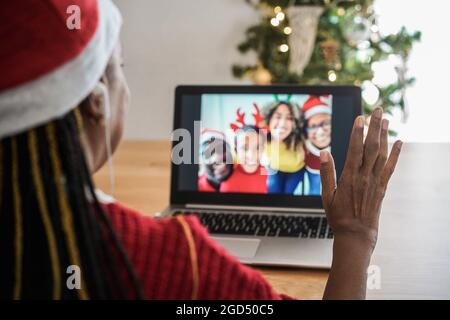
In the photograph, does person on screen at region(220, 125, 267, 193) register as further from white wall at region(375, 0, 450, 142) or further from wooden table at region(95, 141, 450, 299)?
white wall at region(375, 0, 450, 142)

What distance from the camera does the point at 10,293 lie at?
18.4 inches

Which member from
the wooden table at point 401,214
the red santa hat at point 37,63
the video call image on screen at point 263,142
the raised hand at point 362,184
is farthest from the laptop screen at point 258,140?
the red santa hat at point 37,63

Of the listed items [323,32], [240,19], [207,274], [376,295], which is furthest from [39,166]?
[240,19]

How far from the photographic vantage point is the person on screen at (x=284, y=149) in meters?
1.06

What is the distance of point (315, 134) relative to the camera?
1.07m

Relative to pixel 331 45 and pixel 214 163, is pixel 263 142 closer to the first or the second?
pixel 214 163

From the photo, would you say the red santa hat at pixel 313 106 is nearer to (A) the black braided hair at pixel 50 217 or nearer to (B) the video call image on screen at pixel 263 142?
(B) the video call image on screen at pixel 263 142

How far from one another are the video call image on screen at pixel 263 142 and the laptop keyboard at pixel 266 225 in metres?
0.09

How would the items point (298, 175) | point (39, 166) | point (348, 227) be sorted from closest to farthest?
1. point (39, 166)
2. point (348, 227)
3. point (298, 175)

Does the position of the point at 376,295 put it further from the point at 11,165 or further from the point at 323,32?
the point at 323,32

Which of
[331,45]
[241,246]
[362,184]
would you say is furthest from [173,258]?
[331,45]

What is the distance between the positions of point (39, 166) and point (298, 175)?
2.27 ft

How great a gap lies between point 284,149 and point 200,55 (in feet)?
7.30

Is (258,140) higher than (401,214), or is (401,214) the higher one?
(258,140)
